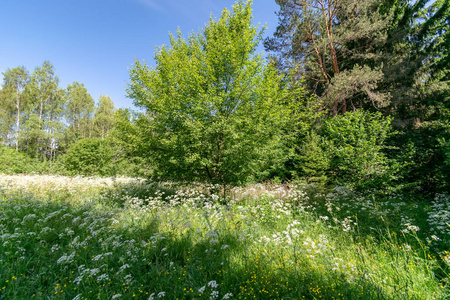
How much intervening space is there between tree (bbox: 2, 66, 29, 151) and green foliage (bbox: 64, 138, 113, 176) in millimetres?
15484

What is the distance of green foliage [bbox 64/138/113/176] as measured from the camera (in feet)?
66.7

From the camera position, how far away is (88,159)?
20.7 meters

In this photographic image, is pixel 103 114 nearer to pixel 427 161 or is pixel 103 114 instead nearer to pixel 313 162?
pixel 313 162

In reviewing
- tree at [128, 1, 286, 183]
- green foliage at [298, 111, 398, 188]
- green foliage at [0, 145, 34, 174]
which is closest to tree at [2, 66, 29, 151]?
green foliage at [0, 145, 34, 174]

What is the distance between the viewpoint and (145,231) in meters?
4.34

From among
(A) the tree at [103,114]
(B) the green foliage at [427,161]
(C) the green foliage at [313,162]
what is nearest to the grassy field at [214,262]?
(B) the green foliage at [427,161]

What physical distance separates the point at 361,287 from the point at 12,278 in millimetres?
4967

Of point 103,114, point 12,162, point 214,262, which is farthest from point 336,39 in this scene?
point 103,114

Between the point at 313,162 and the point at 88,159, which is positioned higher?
the point at 88,159

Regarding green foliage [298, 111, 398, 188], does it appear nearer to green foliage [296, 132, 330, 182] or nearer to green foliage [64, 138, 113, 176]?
green foliage [296, 132, 330, 182]

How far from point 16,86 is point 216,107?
1561 inches

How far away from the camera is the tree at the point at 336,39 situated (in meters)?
10.5

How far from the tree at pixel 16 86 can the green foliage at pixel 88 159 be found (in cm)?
1548

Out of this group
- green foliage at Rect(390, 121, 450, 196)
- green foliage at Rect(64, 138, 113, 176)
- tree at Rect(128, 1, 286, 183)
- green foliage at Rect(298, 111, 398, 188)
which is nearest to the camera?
tree at Rect(128, 1, 286, 183)
